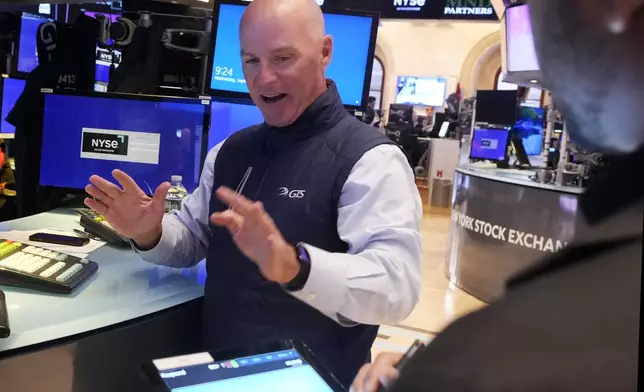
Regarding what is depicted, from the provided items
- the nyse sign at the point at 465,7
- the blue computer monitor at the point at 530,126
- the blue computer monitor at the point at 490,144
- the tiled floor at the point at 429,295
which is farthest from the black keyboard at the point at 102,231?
the nyse sign at the point at 465,7

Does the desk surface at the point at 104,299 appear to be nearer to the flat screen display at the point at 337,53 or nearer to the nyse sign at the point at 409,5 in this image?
the flat screen display at the point at 337,53

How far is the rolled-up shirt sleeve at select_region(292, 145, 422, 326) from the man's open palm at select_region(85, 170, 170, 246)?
1.54 ft

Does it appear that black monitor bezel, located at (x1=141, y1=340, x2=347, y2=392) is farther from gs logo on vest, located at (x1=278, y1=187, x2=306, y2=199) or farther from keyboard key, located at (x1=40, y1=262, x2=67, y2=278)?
keyboard key, located at (x1=40, y1=262, x2=67, y2=278)

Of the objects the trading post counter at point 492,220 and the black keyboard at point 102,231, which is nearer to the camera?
the black keyboard at point 102,231

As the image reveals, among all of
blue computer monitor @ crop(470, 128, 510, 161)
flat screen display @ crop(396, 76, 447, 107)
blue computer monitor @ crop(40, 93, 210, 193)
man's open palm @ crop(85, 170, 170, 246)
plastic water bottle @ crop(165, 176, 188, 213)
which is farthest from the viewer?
flat screen display @ crop(396, 76, 447, 107)

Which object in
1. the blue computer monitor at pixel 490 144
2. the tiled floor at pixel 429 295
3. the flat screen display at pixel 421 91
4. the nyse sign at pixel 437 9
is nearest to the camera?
the tiled floor at pixel 429 295

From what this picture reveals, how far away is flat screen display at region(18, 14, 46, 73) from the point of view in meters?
4.60

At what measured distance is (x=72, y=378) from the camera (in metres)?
1.32

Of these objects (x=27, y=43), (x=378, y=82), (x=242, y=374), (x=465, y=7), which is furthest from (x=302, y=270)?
(x=378, y=82)


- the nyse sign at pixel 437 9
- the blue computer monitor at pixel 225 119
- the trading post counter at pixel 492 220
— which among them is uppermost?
the nyse sign at pixel 437 9

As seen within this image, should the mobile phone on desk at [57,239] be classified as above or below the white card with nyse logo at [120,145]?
below

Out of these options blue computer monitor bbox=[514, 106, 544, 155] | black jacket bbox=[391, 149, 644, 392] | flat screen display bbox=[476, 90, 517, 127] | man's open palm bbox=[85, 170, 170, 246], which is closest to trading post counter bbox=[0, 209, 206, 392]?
man's open palm bbox=[85, 170, 170, 246]

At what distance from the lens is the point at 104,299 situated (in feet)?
4.70

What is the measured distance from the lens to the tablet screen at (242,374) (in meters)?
0.91
